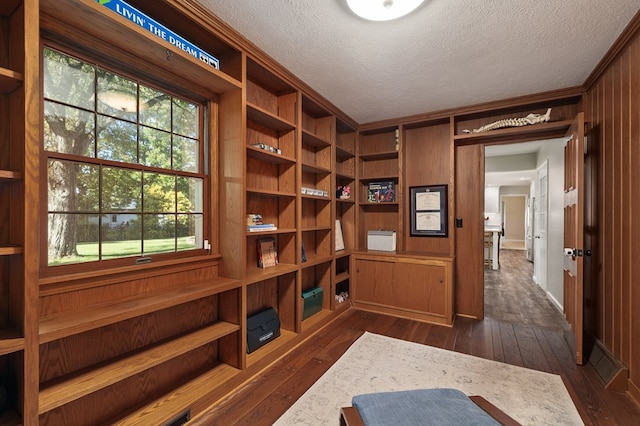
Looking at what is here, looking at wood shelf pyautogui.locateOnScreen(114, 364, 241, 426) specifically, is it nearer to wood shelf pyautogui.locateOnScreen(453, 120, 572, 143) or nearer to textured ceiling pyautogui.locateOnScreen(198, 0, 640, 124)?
textured ceiling pyautogui.locateOnScreen(198, 0, 640, 124)

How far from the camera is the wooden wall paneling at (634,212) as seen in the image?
1.90 m

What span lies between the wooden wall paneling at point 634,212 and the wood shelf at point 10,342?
3.33 metres

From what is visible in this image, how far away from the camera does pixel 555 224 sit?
399 centimetres

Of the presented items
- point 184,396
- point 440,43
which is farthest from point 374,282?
point 440,43

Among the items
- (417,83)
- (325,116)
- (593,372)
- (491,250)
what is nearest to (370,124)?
(325,116)

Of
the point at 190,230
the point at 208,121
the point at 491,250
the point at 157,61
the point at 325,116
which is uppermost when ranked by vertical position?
the point at 325,116

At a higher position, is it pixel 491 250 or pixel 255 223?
pixel 255 223

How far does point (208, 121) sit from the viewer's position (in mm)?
2209

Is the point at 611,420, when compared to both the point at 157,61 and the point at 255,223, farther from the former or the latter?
the point at 157,61

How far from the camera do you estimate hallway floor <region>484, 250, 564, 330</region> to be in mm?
3424

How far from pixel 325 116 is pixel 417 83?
1.13 meters

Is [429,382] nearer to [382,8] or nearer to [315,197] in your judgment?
[315,197]

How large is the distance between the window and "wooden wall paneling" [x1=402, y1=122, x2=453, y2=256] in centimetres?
270

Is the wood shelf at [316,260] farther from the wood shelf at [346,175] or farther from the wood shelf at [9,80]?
the wood shelf at [9,80]
